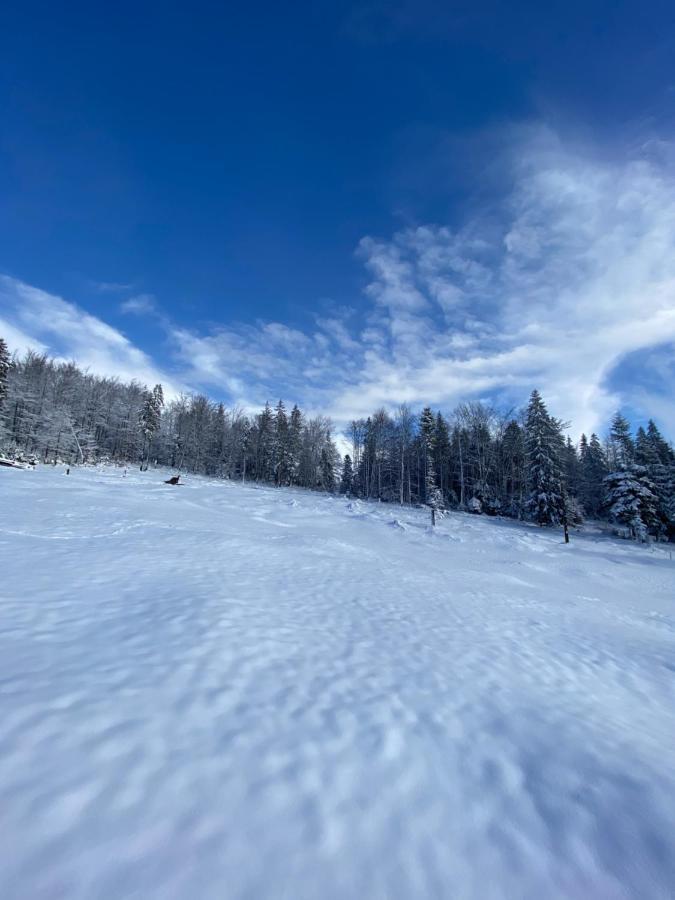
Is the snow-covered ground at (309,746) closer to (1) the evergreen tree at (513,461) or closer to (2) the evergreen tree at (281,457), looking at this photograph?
(1) the evergreen tree at (513,461)

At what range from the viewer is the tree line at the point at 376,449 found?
3172cm

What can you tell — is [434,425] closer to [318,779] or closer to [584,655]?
[584,655]

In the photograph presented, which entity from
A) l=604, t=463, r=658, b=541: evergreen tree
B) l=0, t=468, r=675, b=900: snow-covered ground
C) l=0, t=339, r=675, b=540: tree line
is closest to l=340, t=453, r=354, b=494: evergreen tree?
l=0, t=339, r=675, b=540: tree line

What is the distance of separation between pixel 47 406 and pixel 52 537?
146 ft

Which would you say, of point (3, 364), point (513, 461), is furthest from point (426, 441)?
point (3, 364)

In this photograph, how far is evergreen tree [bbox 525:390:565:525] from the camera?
30.3 m

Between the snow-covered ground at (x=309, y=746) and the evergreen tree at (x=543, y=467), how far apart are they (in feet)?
86.2

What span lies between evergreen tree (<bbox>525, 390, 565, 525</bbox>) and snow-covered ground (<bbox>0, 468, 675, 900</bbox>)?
26.3 meters

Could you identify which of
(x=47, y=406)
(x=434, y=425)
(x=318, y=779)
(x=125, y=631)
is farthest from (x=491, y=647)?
(x=47, y=406)

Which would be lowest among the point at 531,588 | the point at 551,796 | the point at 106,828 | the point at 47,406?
the point at 531,588

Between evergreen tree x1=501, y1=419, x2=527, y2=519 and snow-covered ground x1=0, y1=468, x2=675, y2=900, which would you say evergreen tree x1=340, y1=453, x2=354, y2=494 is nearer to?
evergreen tree x1=501, y1=419, x2=527, y2=519

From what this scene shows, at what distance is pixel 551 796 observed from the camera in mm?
2482

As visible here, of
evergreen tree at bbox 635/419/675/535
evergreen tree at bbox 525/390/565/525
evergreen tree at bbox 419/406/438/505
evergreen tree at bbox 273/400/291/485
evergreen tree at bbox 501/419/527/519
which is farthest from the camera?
evergreen tree at bbox 273/400/291/485

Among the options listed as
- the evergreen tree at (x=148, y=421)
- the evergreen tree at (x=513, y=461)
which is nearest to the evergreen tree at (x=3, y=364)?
the evergreen tree at (x=148, y=421)
